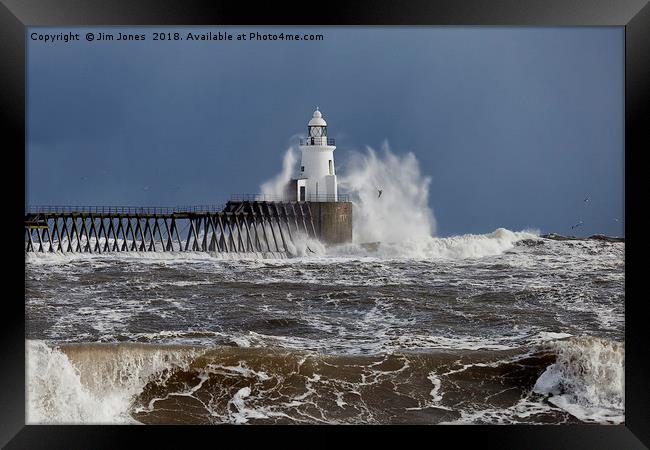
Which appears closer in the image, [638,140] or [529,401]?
[638,140]

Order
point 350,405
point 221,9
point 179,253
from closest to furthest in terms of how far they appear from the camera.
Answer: point 221,9
point 350,405
point 179,253

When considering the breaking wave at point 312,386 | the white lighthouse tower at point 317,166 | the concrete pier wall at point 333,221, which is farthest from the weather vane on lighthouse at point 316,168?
the breaking wave at point 312,386

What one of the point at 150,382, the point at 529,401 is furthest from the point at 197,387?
the point at 529,401

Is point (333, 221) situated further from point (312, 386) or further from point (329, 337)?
point (312, 386)

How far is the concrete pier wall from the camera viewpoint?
60.2ft

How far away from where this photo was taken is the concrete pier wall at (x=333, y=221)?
18.3 meters

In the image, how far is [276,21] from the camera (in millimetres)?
3686

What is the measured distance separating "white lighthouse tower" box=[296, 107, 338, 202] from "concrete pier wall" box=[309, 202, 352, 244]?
54 centimetres

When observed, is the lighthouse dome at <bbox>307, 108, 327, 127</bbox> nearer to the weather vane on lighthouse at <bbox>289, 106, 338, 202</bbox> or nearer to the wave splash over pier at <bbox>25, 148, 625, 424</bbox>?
the weather vane on lighthouse at <bbox>289, 106, 338, 202</bbox>

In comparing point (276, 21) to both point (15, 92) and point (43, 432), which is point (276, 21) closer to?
point (15, 92)

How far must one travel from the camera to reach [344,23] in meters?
3.64

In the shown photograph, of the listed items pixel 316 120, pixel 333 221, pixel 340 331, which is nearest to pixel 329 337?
pixel 340 331

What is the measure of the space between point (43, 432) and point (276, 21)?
8.69 feet

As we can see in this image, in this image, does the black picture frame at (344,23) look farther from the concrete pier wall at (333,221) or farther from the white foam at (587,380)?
the concrete pier wall at (333,221)
